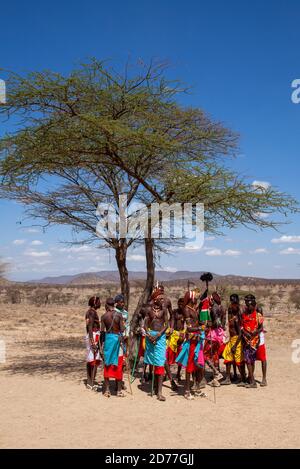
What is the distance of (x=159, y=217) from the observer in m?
11.8

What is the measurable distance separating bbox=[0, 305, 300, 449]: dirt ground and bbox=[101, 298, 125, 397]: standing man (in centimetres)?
38

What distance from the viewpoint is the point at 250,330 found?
9.51 metres

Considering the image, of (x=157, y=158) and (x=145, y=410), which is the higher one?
(x=157, y=158)

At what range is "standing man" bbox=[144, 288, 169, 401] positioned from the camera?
8609 millimetres

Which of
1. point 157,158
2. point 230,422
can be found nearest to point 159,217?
point 157,158

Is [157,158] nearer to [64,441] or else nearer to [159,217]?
[159,217]

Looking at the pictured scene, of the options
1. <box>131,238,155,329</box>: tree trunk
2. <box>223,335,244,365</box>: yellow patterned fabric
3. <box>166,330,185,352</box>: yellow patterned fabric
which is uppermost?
<box>131,238,155,329</box>: tree trunk

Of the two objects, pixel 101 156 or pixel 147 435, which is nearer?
pixel 147 435

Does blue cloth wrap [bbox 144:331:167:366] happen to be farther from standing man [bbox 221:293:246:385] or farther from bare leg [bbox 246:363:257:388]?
bare leg [bbox 246:363:257:388]

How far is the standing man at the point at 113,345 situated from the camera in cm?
871

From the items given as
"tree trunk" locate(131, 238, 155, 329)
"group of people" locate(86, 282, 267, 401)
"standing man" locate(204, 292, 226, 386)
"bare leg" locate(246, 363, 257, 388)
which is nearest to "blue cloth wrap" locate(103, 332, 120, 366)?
"group of people" locate(86, 282, 267, 401)

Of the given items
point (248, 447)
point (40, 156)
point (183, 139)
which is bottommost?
point (248, 447)

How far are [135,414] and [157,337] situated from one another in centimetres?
142
